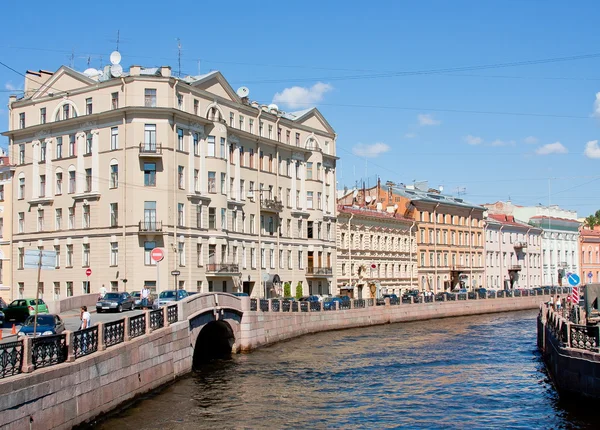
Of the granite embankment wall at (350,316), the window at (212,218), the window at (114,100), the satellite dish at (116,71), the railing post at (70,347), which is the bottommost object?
the granite embankment wall at (350,316)

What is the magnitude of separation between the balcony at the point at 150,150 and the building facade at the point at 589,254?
284ft

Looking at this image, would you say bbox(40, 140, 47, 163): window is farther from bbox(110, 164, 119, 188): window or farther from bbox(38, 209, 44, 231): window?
bbox(110, 164, 119, 188): window

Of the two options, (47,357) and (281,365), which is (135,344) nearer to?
(47,357)

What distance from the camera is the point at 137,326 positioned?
26.6m

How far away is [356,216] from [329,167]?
6145mm

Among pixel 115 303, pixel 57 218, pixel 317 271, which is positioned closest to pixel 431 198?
pixel 317 271

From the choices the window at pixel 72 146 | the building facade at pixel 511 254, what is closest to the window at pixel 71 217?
the window at pixel 72 146

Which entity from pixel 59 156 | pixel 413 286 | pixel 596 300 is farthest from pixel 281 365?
pixel 413 286

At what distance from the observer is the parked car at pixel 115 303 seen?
43.3 meters

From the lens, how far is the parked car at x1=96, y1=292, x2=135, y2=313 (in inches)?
1705

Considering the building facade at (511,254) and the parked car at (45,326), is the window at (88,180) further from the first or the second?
the building facade at (511,254)

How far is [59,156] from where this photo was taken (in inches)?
2352

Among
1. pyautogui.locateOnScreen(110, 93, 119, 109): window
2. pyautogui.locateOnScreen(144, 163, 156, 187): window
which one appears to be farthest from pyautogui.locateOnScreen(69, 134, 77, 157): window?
pyautogui.locateOnScreen(144, 163, 156, 187): window

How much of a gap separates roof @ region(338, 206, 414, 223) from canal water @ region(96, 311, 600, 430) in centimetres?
3549
